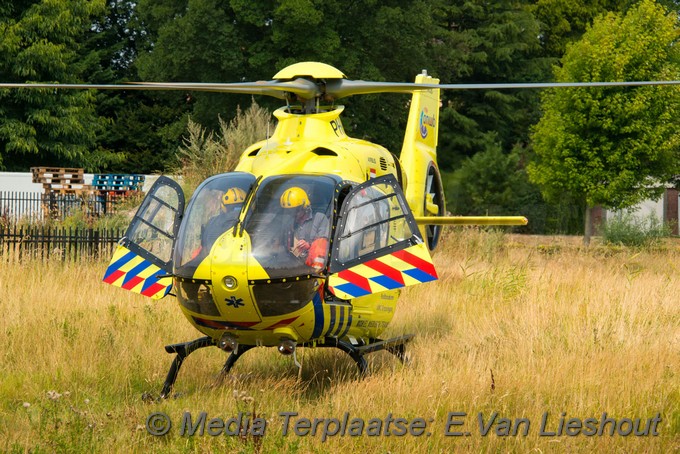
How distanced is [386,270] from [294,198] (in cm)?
95

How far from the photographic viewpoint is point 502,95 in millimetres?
42625

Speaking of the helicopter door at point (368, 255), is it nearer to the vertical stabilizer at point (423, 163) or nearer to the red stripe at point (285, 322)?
the red stripe at point (285, 322)

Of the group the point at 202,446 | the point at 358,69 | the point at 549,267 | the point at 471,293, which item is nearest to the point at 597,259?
the point at 549,267

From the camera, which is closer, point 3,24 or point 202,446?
point 202,446

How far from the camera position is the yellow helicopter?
7.29 m

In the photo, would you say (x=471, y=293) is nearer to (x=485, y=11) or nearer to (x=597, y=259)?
(x=597, y=259)

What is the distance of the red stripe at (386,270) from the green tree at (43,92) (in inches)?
1217

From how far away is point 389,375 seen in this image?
827cm

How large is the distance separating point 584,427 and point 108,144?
120 feet

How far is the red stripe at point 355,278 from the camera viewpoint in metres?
7.44

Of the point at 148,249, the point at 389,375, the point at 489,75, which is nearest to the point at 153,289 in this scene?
the point at 148,249

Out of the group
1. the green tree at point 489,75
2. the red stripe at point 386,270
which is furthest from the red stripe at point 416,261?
the green tree at point 489,75

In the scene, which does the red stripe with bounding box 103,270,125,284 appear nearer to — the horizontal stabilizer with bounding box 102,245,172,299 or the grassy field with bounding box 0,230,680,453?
the horizontal stabilizer with bounding box 102,245,172,299

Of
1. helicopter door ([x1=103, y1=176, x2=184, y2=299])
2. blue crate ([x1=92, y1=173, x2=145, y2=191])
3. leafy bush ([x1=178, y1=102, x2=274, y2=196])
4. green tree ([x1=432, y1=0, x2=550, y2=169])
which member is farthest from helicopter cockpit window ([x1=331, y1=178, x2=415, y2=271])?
green tree ([x1=432, y1=0, x2=550, y2=169])
